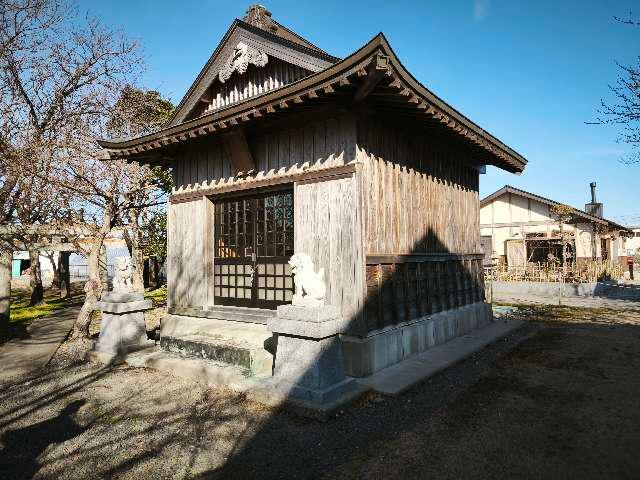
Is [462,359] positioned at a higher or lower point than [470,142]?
lower

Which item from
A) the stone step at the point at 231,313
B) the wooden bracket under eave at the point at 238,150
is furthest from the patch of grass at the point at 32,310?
the wooden bracket under eave at the point at 238,150

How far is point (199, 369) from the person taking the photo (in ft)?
20.8

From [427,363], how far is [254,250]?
4.01 meters

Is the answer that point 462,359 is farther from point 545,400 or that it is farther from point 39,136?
point 39,136

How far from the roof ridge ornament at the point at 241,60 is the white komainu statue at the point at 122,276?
14.5 ft

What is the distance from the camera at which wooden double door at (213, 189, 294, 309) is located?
24.7 feet

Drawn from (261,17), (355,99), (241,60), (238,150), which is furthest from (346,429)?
(261,17)

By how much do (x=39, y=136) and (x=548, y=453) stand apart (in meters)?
14.0

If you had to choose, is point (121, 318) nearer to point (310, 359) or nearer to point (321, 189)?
point (310, 359)

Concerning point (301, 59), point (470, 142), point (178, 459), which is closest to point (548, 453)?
point (178, 459)

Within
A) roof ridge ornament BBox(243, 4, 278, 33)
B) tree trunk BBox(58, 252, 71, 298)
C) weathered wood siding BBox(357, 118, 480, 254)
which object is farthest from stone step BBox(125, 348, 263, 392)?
tree trunk BBox(58, 252, 71, 298)

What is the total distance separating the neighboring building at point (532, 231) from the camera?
23.0m

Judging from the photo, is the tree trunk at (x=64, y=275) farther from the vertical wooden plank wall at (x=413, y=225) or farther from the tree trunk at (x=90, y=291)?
the vertical wooden plank wall at (x=413, y=225)

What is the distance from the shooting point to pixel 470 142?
8188 mm
